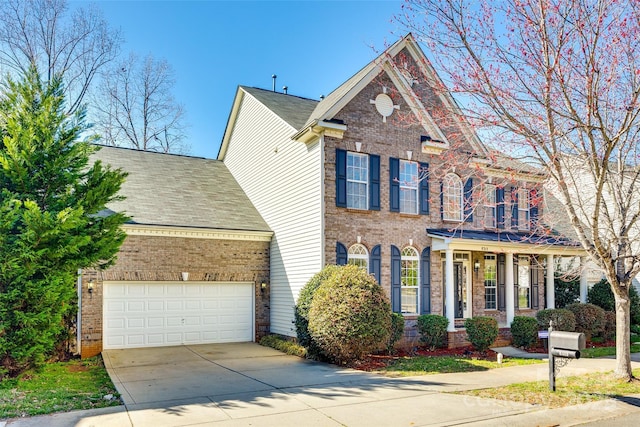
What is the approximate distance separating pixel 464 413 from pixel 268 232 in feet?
33.6

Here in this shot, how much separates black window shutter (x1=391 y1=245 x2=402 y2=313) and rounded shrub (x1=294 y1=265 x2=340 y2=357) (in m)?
2.72

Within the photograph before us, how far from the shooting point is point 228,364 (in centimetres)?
1195

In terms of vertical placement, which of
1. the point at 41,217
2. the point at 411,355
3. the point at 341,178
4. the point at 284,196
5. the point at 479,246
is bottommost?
the point at 411,355

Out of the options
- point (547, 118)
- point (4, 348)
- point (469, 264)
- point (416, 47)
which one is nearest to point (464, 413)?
point (547, 118)

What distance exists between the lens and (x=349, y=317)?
11453 millimetres

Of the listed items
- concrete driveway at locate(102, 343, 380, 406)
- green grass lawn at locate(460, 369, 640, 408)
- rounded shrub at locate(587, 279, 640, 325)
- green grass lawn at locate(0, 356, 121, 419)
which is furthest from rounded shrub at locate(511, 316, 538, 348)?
green grass lawn at locate(0, 356, 121, 419)

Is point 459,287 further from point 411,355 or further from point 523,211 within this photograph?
point 411,355

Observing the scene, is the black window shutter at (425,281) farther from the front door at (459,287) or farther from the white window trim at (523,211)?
the white window trim at (523,211)

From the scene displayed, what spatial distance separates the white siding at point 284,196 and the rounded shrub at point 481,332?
482cm

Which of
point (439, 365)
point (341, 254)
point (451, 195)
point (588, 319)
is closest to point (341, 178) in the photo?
point (341, 254)

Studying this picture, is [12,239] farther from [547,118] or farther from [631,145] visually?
[631,145]

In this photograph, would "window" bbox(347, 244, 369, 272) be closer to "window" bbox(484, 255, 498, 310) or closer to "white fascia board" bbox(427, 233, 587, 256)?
"white fascia board" bbox(427, 233, 587, 256)

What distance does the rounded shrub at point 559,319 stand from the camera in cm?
1555

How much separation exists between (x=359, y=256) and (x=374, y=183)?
2.30 metres
